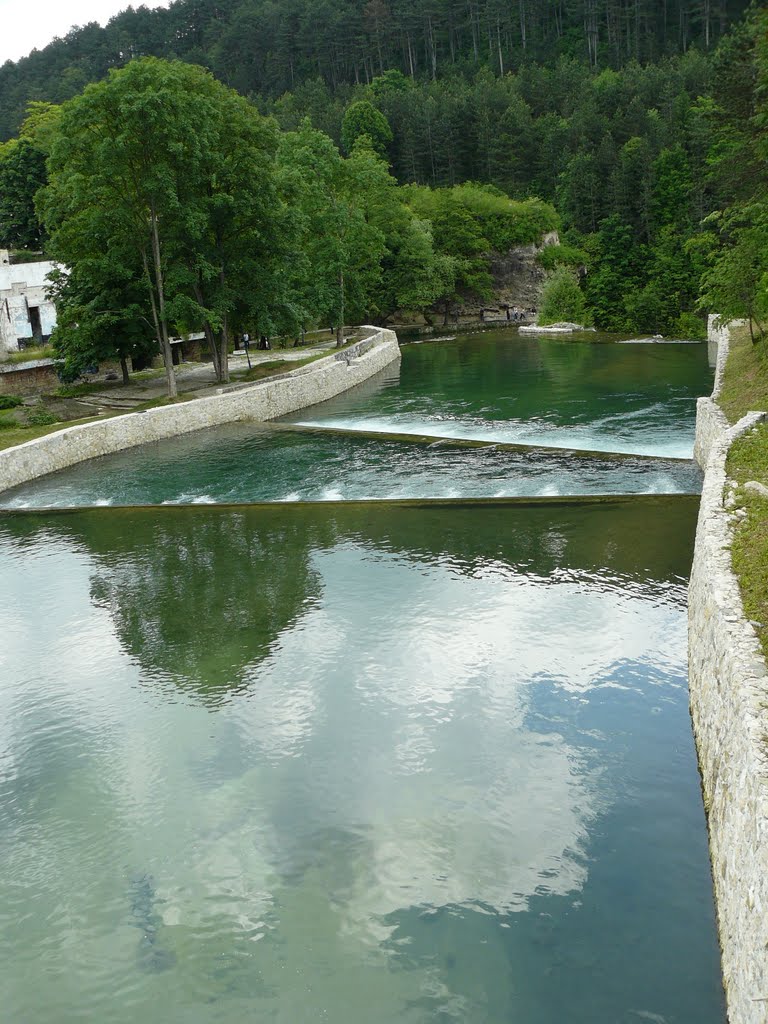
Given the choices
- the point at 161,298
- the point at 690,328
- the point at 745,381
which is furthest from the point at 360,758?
the point at 690,328

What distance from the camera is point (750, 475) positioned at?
17.8 meters

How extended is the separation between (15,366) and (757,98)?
37.2 meters

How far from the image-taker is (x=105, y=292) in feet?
142

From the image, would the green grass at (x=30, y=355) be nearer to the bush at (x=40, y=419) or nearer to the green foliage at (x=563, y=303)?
the bush at (x=40, y=419)

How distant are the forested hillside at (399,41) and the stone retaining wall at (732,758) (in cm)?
12028

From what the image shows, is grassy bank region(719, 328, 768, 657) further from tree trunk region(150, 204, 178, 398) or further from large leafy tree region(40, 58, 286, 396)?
tree trunk region(150, 204, 178, 398)

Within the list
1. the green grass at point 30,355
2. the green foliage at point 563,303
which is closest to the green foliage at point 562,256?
the green foliage at point 563,303

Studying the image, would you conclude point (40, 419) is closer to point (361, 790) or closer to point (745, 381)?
point (745, 381)

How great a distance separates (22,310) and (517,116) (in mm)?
66262

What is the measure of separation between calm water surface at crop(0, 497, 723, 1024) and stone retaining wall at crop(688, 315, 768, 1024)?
68 centimetres

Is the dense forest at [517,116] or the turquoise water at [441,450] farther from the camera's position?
the dense forest at [517,116]

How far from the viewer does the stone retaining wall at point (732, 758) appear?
7.47 metres

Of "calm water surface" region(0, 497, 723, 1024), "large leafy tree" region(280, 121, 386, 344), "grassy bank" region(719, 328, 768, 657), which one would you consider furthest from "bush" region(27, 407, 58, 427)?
"grassy bank" region(719, 328, 768, 657)

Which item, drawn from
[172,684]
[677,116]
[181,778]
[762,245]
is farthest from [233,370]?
[677,116]
